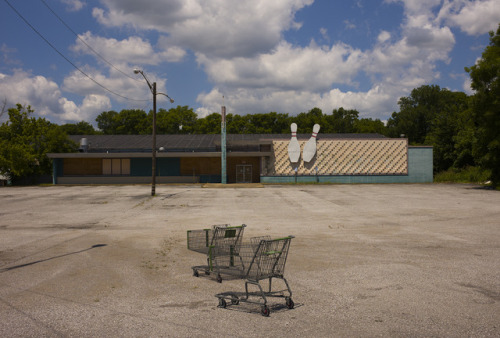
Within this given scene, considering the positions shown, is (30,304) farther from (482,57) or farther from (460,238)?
(482,57)

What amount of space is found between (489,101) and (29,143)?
4783 cm

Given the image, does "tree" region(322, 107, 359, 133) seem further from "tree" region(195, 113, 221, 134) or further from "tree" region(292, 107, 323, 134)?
"tree" region(195, 113, 221, 134)

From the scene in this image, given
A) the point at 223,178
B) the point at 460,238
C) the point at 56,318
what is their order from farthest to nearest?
the point at 223,178 < the point at 460,238 < the point at 56,318

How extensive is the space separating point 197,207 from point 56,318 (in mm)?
15161

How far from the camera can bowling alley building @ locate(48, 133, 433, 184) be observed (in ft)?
141

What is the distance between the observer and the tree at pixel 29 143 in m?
42.7

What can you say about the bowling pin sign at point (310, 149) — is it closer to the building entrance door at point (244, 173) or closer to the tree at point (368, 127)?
the building entrance door at point (244, 173)

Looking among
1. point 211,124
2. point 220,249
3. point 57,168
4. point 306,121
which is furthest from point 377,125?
point 220,249

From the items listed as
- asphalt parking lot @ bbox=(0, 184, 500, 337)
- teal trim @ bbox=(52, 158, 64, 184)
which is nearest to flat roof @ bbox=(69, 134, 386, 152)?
teal trim @ bbox=(52, 158, 64, 184)

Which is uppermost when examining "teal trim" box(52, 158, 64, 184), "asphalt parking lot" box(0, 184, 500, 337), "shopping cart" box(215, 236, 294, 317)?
"teal trim" box(52, 158, 64, 184)

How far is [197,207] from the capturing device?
67.4ft

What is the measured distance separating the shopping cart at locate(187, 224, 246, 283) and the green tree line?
104 ft

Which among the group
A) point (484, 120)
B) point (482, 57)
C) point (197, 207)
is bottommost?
point (197, 207)

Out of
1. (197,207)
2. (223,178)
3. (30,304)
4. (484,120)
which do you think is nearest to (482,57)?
(484,120)
